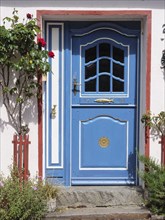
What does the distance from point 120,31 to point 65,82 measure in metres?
0.98

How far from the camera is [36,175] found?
17.6 ft

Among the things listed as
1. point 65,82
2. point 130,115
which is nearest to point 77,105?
point 65,82

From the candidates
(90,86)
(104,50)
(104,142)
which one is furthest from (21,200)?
(104,50)

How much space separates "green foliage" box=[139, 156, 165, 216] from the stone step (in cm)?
24

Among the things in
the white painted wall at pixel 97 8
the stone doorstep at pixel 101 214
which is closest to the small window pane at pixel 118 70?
the white painted wall at pixel 97 8

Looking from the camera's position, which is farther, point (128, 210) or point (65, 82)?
point (65, 82)

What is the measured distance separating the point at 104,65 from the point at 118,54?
23cm

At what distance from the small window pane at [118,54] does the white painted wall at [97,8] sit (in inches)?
17.6

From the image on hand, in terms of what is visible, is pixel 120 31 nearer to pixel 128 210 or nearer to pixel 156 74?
pixel 156 74

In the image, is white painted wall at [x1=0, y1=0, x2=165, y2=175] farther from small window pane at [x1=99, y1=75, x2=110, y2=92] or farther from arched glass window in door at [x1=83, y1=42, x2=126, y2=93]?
small window pane at [x1=99, y1=75, x2=110, y2=92]

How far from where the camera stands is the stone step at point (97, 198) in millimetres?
5332

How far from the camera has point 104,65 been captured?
560 centimetres

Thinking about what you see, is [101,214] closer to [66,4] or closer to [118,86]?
[118,86]

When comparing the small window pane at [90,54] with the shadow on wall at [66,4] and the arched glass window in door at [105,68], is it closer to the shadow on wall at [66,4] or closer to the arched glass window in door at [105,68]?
the arched glass window in door at [105,68]
